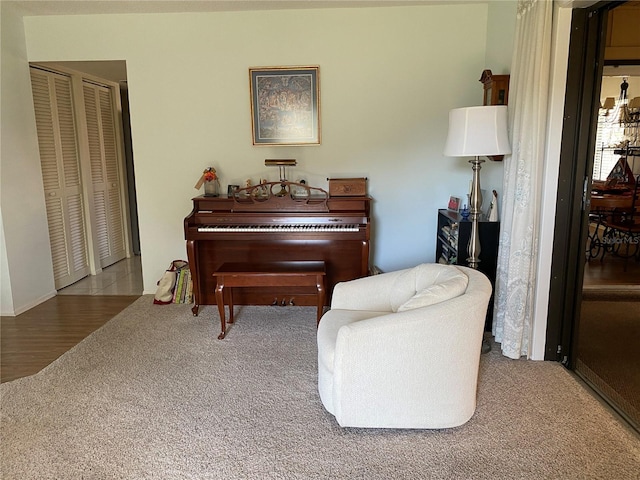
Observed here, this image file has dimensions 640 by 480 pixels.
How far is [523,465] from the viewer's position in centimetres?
189

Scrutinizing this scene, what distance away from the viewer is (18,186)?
12.3 ft

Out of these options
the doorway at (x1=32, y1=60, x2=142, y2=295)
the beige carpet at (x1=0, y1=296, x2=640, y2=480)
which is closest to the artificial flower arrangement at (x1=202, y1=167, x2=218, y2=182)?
the doorway at (x1=32, y1=60, x2=142, y2=295)

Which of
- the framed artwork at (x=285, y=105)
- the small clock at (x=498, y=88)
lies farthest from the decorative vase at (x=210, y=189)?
the small clock at (x=498, y=88)

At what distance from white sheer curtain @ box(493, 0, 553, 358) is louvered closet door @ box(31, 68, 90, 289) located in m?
3.92

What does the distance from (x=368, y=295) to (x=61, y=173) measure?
348 centimetres

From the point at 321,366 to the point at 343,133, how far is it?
89.1 inches

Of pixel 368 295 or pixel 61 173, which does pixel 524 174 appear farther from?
pixel 61 173

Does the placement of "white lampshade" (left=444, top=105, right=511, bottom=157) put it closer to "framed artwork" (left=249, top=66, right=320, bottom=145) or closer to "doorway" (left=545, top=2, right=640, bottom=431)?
"doorway" (left=545, top=2, right=640, bottom=431)

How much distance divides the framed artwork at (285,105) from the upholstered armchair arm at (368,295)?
174 centimetres

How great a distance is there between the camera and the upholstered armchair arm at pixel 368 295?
2.55 metres

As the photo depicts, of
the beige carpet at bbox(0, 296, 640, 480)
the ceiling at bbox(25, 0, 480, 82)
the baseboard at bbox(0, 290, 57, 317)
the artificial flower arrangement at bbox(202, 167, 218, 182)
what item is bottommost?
the beige carpet at bbox(0, 296, 640, 480)

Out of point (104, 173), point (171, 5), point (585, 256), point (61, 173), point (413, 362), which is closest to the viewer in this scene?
point (413, 362)

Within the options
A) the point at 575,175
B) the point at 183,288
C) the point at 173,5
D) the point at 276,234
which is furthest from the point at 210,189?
the point at 575,175

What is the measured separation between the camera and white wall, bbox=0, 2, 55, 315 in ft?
11.9
